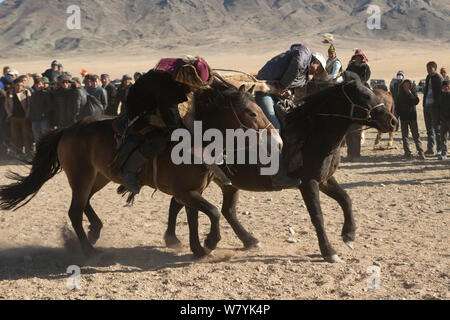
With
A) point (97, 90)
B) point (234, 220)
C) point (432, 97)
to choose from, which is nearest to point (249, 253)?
point (234, 220)

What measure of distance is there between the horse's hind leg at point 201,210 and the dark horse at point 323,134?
586 millimetres

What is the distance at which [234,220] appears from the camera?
716 cm

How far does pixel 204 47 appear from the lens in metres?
102

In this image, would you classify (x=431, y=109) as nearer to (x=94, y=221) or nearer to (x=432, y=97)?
(x=432, y=97)

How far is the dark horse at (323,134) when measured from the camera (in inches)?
250

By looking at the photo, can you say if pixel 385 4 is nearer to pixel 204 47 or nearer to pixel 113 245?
pixel 204 47

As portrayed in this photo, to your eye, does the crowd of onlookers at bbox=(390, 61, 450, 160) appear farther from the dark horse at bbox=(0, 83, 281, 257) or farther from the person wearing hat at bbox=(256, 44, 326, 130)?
the dark horse at bbox=(0, 83, 281, 257)

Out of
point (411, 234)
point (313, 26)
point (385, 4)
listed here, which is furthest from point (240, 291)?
point (385, 4)

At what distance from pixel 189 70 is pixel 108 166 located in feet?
5.20

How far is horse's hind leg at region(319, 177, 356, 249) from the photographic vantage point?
6.70 metres

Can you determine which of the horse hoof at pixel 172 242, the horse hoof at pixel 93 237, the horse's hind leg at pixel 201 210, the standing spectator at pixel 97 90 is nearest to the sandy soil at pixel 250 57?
the standing spectator at pixel 97 90

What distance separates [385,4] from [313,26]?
29.1m

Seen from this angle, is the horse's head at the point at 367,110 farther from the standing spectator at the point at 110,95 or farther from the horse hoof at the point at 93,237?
the standing spectator at the point at 110,95

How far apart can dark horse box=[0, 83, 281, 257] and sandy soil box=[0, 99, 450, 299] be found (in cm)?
44
